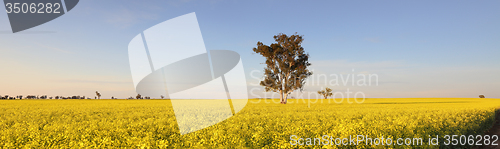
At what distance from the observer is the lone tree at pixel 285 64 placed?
57.7m

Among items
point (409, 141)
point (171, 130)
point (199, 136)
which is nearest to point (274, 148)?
point (199, 136)

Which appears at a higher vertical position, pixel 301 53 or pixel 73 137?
pixel 301 53

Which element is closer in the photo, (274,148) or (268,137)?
(274,148)

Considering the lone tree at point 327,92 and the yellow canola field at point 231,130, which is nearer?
the yellow canola field at point 231,130

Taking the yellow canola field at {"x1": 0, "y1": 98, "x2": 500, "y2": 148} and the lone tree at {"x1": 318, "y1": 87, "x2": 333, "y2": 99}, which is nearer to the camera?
the yellow canola field at {"x1": 0, "y1": 98, "x2": 500, "y2": 148}

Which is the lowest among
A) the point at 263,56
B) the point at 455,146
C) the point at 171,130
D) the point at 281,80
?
the point at 455,146

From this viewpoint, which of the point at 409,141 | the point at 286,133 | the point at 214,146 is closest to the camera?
the point at 214,146

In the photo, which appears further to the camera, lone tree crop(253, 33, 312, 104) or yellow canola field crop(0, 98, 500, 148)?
lone tree crop(253, 33, 312, 104)

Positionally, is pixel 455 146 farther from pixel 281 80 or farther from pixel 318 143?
pixel 281 80

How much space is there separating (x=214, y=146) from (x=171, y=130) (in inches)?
197

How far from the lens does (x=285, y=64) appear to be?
190ft

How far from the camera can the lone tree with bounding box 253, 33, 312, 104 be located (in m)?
57.7

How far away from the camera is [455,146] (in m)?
11.5

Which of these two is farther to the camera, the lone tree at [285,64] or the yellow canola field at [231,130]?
the lone tree at [285,64]
